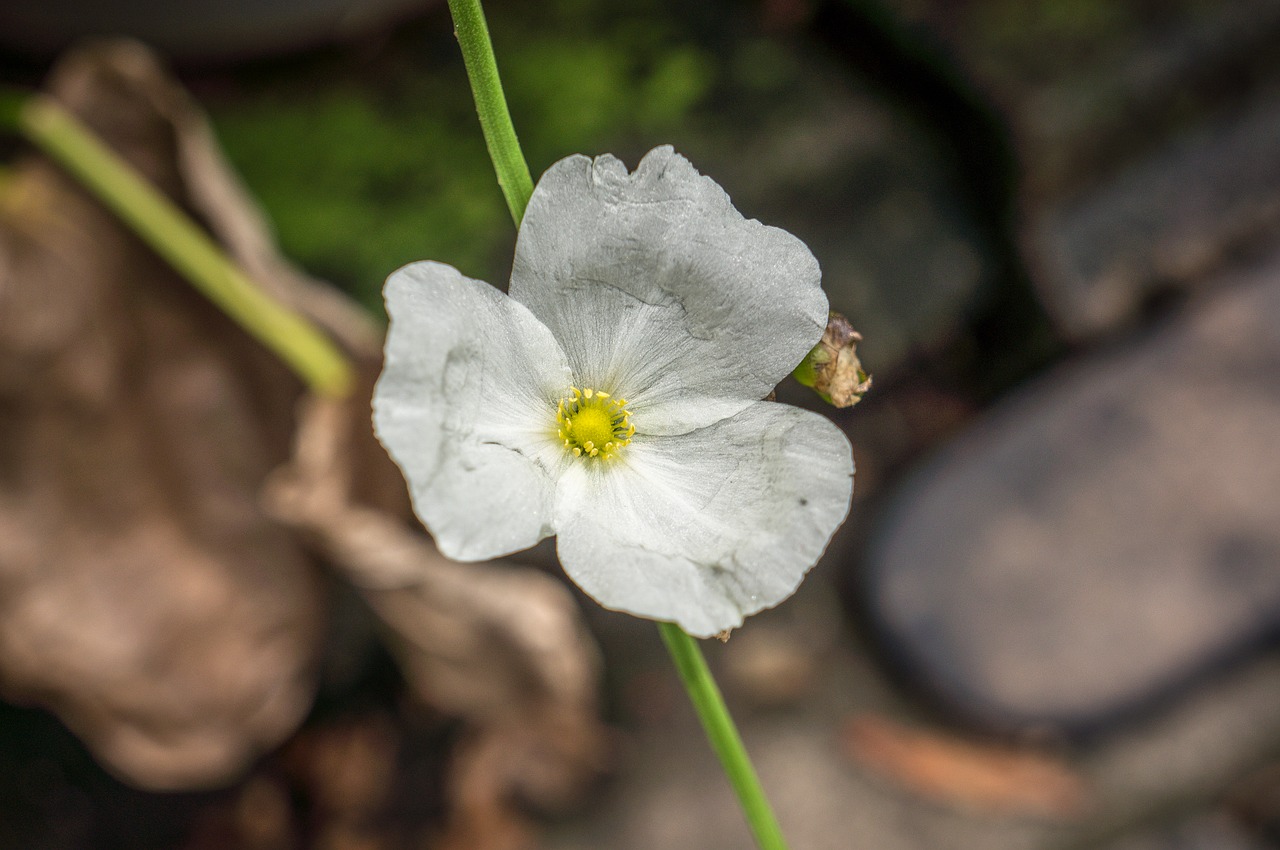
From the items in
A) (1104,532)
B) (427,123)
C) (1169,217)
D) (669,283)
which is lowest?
(669,283)

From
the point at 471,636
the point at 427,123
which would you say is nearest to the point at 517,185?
the point at 471,636

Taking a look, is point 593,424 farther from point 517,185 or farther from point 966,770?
point 966,770

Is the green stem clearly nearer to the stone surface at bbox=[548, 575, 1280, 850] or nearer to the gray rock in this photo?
the stone surface at bbox=[548, 575, 1280, 850]

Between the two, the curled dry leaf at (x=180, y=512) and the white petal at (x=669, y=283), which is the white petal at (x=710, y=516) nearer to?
the white petal at (x=669, y=283)

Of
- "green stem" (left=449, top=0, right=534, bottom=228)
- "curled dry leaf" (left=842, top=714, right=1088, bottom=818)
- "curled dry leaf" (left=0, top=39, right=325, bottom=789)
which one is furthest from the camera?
"curled dry leaf" (left=842, top=714, right=1088, bottom=818)

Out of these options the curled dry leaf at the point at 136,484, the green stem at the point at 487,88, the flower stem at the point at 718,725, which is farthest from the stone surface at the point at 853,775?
the green stem at the point at 487,88

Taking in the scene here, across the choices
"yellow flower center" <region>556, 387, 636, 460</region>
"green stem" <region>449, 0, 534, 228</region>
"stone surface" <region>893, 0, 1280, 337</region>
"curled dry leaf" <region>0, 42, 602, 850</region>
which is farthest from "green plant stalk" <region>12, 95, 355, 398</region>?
"stone surface" <region>893, 0, 1280, 337</region>
